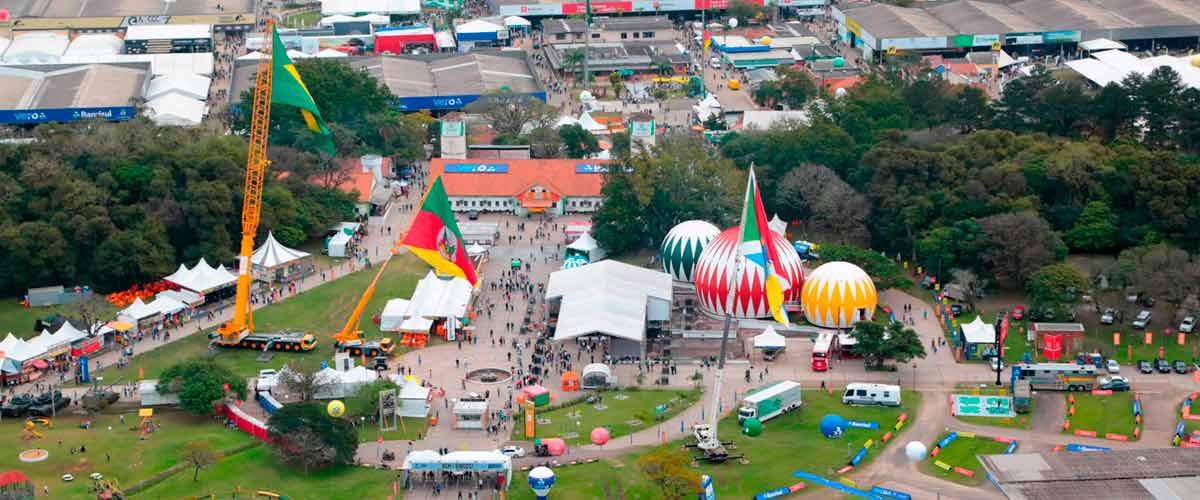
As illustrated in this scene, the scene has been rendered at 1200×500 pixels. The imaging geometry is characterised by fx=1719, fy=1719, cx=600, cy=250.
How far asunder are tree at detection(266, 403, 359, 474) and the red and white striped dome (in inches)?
1112

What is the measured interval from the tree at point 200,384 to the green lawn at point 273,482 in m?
5.99

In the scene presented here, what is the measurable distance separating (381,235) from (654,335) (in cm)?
2729

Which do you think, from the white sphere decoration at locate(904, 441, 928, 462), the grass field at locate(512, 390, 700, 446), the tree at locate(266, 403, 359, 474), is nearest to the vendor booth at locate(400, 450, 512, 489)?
the tree at locate(266, 403, 359, 474)

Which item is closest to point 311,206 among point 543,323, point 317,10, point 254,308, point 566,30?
point 254,308

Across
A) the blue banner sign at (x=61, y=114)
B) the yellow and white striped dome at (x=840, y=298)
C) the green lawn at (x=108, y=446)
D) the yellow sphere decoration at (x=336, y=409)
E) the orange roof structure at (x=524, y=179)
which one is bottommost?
the green lawn at (x=108, y=446)

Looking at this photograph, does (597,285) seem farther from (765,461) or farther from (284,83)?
(765,461)

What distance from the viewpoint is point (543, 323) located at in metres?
102

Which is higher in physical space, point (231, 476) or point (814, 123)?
point (814, 123)

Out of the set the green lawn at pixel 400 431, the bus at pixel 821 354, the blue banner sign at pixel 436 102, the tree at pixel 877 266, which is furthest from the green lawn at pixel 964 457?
the blue banner sign at pixel 436 102

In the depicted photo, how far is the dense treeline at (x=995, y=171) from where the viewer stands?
106 metres

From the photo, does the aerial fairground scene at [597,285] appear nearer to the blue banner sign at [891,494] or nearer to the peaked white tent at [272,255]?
the peaked white tent at [272,255]

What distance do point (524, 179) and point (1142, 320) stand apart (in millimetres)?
46376

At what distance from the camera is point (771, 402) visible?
86.6 metres

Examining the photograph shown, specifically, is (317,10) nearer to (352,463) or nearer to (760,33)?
(760,33)
